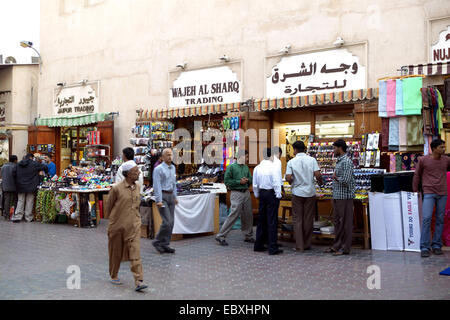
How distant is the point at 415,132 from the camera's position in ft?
30.8

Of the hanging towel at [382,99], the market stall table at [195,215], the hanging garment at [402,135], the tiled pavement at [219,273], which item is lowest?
the tiled pavement at [219,273]

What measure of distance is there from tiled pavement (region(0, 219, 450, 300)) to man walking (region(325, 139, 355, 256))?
31 centimetres

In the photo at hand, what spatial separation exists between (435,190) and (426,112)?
76.7 inches

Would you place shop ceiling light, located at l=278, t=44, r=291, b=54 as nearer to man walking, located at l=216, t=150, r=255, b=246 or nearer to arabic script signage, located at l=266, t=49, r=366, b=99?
arabic script signage, located at l=266, t=49, r=366, b=99

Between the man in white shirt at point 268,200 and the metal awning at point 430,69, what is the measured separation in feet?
11.6

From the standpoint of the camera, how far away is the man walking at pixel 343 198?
8156 mm

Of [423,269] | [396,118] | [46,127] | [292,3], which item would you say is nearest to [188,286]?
[423,269]

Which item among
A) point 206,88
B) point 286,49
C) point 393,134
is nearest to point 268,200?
point 393,134

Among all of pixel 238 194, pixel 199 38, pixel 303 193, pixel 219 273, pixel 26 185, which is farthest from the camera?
pixel 199 38

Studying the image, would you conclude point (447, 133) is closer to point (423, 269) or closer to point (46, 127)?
point (423, 269)

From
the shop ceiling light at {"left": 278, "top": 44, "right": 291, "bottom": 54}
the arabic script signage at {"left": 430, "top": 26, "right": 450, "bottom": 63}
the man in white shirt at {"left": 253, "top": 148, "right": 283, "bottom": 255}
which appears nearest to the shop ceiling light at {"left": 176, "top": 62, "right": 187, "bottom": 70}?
the shop ceiling light at {"left": 278, "top": 44, "right": 291, "bottom": 54}

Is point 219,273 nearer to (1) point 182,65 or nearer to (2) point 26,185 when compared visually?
(2) point 26,185

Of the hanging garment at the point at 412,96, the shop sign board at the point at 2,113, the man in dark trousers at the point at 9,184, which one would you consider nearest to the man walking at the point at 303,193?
the hanging garment at the point at 412,96

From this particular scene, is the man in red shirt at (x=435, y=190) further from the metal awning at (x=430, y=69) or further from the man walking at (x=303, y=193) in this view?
the metal awning at (x=430, y=69)
